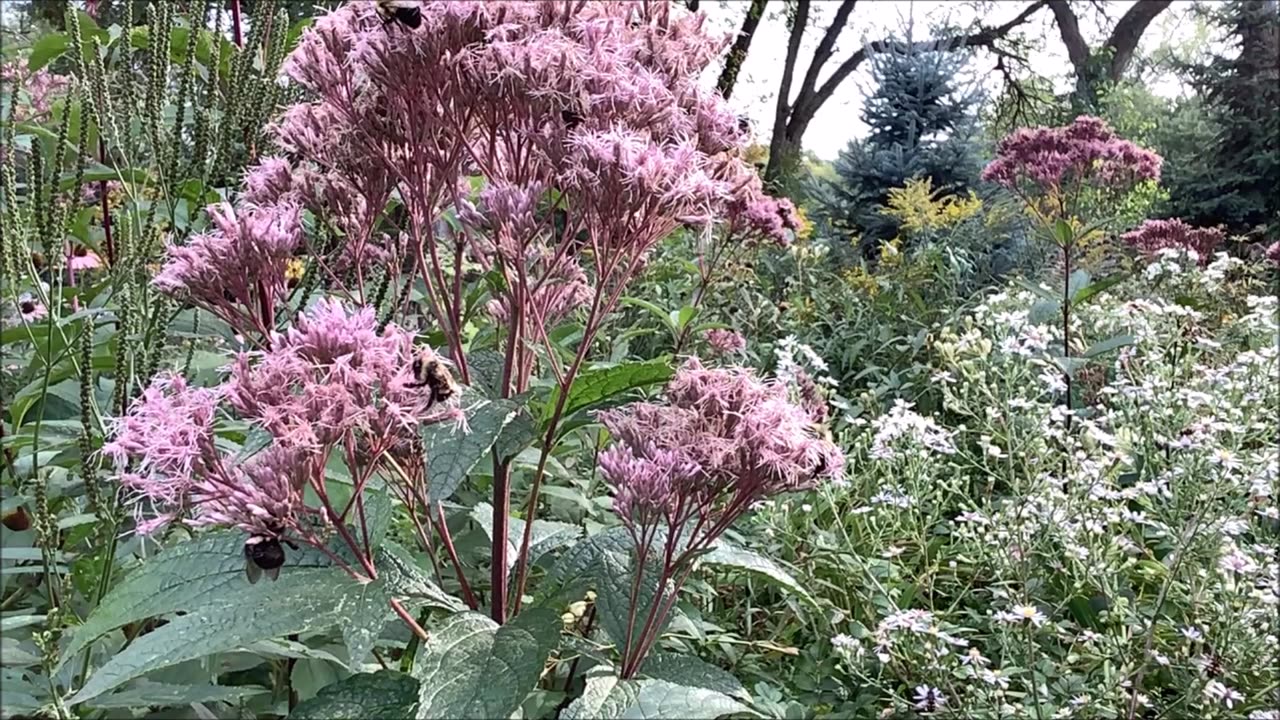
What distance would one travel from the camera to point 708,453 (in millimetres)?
706

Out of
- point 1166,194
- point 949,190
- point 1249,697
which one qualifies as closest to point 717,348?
point 1249,697

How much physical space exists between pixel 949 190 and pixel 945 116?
0.42 metres

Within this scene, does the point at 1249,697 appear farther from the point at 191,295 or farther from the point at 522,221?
the point at 191,295

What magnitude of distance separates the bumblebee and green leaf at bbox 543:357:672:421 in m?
0.09

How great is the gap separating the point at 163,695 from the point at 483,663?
0.29 metres

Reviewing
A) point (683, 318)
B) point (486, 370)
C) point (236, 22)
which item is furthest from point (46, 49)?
point (683, 318)

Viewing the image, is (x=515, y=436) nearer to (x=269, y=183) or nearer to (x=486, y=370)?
(x=486, y=370)

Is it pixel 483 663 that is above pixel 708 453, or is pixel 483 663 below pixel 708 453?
below

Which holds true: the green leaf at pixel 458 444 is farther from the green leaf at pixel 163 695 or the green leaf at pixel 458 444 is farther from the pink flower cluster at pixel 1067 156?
the pink flower cluster at pixel 1067 156

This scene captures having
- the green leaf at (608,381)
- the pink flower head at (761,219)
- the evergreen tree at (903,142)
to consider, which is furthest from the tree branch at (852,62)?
the green leaf at (608,381)

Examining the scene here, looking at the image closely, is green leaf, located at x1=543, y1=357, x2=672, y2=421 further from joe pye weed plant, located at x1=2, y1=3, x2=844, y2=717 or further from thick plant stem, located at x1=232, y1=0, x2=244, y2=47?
thick plant stem, located at x1=232, y1=0, x2=244, y2=47

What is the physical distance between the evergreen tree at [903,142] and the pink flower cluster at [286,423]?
4.38 metres

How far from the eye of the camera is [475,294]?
Result: 3.81ft

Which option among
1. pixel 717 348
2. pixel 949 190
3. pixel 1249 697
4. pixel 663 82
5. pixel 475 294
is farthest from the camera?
pixel 949 190
